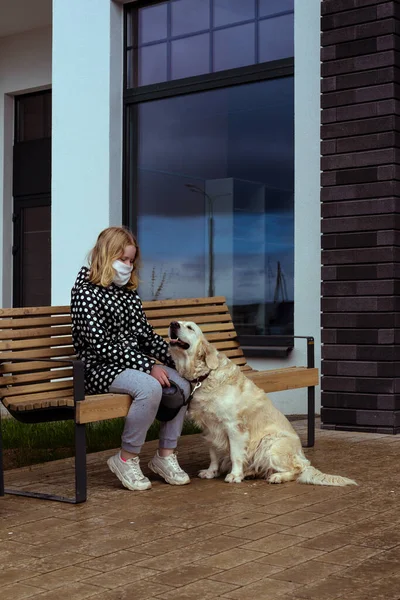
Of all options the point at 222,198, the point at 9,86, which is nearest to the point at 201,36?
the point at 222,198

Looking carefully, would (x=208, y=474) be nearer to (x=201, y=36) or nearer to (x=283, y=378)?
(x=283, y=378)

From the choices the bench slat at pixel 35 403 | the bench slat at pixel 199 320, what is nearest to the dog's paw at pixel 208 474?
the bench slat at pixel 35 403

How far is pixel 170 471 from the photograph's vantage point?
562 centimetres

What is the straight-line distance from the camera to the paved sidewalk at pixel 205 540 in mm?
3553

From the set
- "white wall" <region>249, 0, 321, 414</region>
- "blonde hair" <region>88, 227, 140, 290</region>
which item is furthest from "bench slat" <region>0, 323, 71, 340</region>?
"white wall" <region>249, 0, 321, 414</region>

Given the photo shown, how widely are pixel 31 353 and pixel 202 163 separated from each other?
474cm

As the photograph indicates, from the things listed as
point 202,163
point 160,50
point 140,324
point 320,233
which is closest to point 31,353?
point 140,324

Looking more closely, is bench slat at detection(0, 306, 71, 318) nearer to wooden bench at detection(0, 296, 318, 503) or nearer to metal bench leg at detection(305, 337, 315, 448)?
wooden bench at detection(0, 296, 318, 503)

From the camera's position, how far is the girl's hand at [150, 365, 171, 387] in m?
5.52

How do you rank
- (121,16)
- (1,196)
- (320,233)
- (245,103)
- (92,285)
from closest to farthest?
(92,285) < (320,233) < (245,103) < (121,16) < (1,196)

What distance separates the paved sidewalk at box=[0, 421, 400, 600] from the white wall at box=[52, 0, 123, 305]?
15.8 feet

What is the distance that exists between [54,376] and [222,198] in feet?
14.6

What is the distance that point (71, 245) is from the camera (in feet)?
35.2

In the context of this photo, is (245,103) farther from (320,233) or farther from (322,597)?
(322,597)
